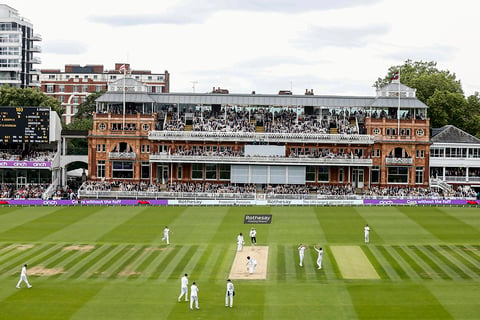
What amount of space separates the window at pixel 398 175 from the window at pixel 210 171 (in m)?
20.4

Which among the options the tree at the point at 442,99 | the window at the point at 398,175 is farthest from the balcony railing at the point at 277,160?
the tree at the point at 442,99

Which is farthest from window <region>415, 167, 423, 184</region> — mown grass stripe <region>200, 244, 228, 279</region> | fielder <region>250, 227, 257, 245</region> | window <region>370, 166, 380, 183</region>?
mown grass stripe <region>200, 244, 228, 279</region>

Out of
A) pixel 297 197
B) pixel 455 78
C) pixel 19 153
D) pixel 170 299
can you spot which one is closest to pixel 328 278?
pixel 170 299

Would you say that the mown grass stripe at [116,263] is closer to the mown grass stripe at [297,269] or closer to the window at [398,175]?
the mown grass stripe at [297,269]

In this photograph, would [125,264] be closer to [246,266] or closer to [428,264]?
[246,266]

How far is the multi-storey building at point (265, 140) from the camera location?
253 ft

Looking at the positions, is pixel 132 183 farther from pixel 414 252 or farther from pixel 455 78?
pixel 455 78

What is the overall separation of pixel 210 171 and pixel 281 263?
3707 cm

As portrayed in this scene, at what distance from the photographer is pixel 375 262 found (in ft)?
141

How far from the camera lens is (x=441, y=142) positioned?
81.5m

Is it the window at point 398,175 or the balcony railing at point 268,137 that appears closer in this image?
the balcony railing at point 268,137

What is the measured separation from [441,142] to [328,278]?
47597 mm

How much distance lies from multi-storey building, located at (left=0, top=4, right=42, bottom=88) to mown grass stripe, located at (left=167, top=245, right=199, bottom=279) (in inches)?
3334

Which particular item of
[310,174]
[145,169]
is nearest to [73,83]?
[145,169]
